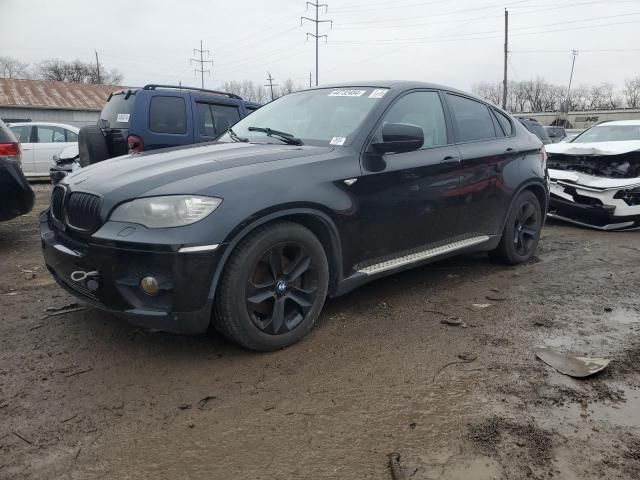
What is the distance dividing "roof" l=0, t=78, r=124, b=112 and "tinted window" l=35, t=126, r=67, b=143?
20.0 metres

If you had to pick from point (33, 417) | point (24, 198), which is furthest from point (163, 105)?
point (33, 417)

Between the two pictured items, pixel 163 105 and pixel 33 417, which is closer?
pixel 33 417

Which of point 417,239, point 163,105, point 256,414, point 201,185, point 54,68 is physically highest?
point 54,68

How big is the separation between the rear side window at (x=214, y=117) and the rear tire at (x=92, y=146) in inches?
58.4

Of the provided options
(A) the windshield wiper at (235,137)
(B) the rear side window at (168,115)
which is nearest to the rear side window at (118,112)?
(B) the rear side window at (168,115)

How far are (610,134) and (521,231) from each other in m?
4.61

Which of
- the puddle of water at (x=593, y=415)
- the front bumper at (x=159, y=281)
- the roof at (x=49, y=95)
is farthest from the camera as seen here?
the roof at (x=49, y=95)

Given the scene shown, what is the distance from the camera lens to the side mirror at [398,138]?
11.3 ft

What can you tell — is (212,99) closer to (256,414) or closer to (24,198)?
(24,198)

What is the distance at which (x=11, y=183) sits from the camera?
5.30 metres

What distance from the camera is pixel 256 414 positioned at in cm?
249

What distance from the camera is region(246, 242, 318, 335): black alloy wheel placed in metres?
3.02

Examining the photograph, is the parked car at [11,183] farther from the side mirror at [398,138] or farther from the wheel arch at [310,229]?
the side mirror at [398,138]

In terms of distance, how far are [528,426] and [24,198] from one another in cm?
523
